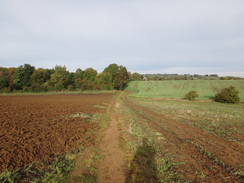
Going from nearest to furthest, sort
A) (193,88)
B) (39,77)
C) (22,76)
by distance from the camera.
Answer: (22,76), (193,88), (39,77)

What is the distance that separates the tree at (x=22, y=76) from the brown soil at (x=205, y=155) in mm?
65788

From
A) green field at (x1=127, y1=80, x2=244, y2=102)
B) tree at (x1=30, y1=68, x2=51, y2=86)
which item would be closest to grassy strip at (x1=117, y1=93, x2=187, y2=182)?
green field at (x1=127, y1=80, x2=244, y2=102)

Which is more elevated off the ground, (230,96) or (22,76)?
(22,76)

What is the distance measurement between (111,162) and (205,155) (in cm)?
506

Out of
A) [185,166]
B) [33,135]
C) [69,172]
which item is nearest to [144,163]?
[185,166]

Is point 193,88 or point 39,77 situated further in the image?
point 39,77

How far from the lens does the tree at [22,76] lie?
179ft

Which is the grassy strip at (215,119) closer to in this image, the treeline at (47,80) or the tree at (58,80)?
the treeline at (47,80)

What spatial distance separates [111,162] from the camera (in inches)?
248

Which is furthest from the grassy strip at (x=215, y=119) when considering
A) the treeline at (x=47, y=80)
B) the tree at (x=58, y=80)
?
the tree at (x=58, y=80)

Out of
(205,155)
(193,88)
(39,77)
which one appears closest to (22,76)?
(39,77)

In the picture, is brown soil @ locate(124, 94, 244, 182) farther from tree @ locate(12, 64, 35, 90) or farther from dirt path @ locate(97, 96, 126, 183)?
tree @ locate(12, 64, 35, 90)

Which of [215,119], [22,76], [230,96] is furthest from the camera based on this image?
[22,76]

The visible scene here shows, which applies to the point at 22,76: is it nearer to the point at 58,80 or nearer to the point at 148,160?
the point at 58,80
